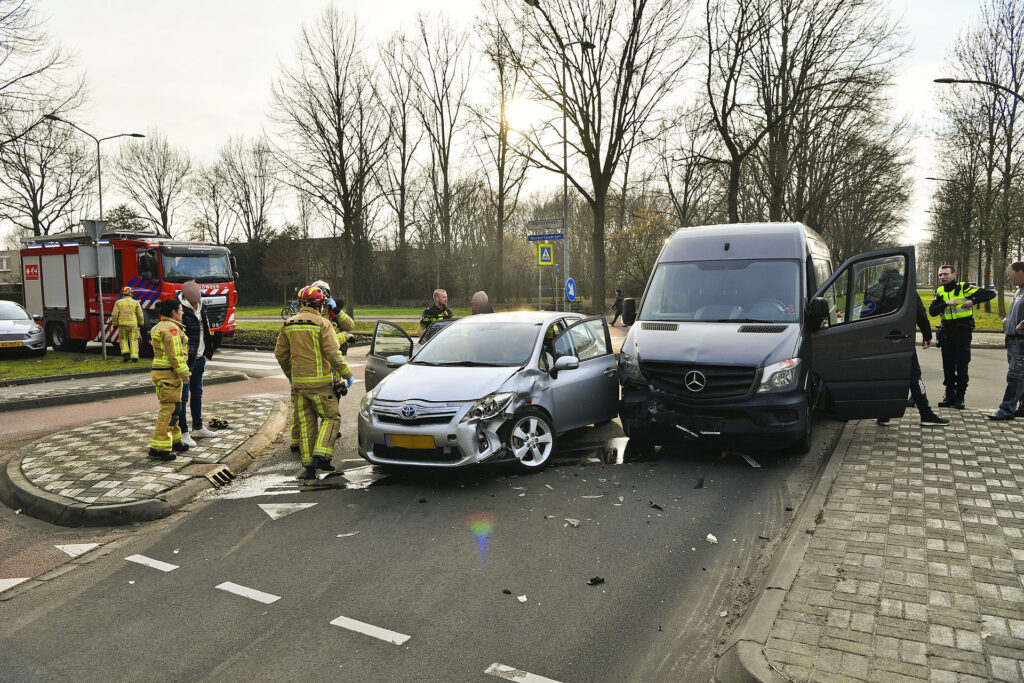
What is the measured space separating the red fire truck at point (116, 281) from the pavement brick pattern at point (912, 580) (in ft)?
55.3

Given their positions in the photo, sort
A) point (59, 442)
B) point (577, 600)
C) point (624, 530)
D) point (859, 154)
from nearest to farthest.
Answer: point (577, 600)
point (624, 530)
point (59, 442)
point (859, 154)

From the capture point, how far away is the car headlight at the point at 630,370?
22.1ft

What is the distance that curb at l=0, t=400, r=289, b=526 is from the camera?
5340 mm

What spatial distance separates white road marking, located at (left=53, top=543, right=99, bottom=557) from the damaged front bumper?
→ 7.11ft

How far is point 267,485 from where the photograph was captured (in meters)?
6.25

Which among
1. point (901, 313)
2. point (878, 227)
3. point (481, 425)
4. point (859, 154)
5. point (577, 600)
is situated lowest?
point (577, 600)

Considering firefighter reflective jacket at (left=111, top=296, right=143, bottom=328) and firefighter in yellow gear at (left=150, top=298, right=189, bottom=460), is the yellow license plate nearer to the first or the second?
firefighter in yellow gear at (left=150, top=298, right=189, bottom=460)

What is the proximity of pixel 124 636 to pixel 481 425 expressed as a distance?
3039mm

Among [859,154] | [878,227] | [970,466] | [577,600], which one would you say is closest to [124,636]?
[577,600]

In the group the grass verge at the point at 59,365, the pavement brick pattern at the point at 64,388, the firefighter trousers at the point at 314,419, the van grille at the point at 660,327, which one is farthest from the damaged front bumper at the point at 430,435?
the grass verge at the point at 59,365

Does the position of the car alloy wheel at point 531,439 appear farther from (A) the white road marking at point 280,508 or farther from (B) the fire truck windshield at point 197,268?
(B) the fire truck windshield at point 197,268

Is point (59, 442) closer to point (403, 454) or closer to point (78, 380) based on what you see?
point (403, 454)

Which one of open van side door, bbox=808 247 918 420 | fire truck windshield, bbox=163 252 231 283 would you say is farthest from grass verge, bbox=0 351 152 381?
open van side door, bbox=808 247 918 420

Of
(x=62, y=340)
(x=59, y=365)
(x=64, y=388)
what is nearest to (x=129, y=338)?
(x=59, y=365)
